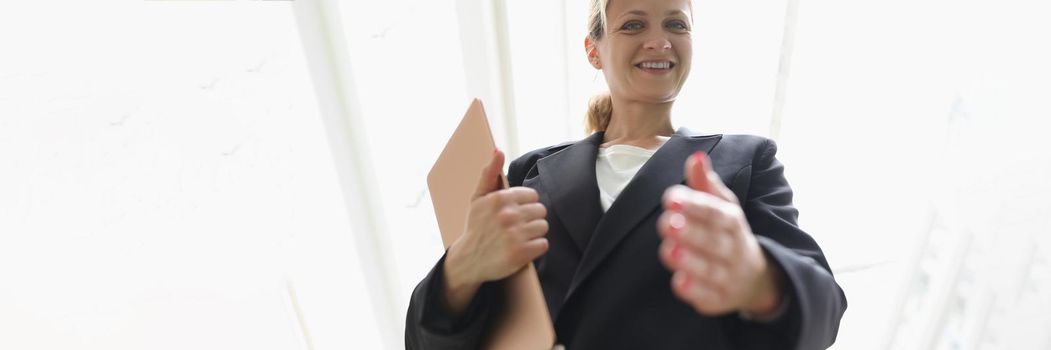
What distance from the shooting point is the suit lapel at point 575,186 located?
0.68 m

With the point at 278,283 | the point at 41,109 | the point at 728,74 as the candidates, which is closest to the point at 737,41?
the point at 728,74

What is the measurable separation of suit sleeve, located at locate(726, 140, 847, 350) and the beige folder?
0.62 feet

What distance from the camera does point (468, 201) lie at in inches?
25.5

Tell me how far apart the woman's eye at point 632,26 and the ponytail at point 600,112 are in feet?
0.53

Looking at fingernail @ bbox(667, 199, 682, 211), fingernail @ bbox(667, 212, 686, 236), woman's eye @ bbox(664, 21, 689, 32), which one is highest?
woman's eye @ bbox(664, 21, 689, 32)

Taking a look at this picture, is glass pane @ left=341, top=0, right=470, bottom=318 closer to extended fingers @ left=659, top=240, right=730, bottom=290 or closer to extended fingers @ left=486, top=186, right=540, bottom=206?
extended fingers @ left=486, top=186, right=540, bottom=206

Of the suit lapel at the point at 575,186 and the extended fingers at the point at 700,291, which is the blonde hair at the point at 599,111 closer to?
the suit lapel at the point at 575,186

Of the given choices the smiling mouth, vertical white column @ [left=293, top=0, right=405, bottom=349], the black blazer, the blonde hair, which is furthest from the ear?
vertical white column @ [left=293, top=0, right=405, bottom=349]

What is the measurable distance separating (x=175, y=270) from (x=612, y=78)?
0.97 m

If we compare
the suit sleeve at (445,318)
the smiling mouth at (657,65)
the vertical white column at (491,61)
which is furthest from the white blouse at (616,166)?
the vertical white column at (491,61)

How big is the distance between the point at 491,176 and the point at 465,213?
0.11 metres

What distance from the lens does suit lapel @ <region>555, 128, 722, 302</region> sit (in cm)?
64

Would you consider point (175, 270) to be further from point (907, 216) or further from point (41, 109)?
point (907, 216)

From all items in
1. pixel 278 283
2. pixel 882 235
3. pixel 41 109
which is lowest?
pixel 882 235
